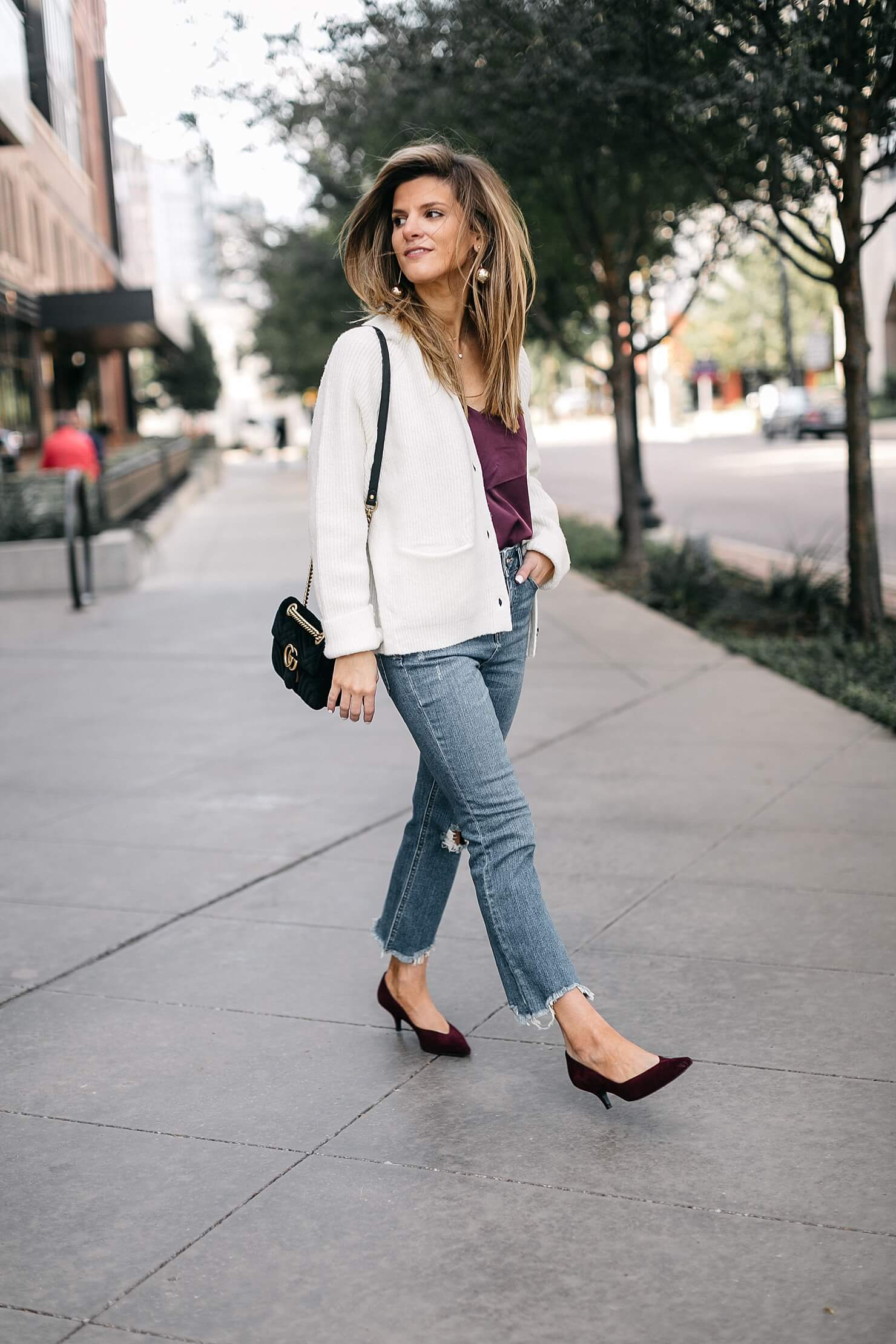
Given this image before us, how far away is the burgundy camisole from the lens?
327 cm

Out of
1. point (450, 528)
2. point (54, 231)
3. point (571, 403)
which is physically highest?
point (54, 231)

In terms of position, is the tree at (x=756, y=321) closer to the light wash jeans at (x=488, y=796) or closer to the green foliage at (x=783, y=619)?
the green foliage at (x=783, y=619)

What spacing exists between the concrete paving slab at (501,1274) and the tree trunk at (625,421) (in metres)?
11.7

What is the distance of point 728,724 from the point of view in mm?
7426

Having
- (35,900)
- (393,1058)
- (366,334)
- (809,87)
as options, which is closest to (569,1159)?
(393,1058)

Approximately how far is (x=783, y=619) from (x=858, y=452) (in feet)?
5.22

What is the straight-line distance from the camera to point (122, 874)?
529cm

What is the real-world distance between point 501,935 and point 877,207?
41912 mm

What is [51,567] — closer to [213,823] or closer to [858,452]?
[858,452]

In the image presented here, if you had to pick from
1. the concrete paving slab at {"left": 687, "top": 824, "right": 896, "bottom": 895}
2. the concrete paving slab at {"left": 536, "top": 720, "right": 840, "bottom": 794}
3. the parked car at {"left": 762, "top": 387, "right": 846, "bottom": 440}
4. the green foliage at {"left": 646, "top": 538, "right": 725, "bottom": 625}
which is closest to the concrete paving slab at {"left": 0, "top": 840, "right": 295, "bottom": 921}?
the concrete paving slab at {"left": 687, "top": 824, "right": 896, "bottom": 895}

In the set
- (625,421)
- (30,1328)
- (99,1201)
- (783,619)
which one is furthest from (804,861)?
(625,421)

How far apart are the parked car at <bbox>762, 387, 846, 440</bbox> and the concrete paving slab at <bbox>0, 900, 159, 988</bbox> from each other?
39.5 meters


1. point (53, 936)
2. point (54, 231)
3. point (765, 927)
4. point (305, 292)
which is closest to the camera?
point (765, 927)

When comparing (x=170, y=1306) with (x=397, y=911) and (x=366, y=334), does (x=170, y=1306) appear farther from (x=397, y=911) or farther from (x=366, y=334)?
(x=366, y=334)
